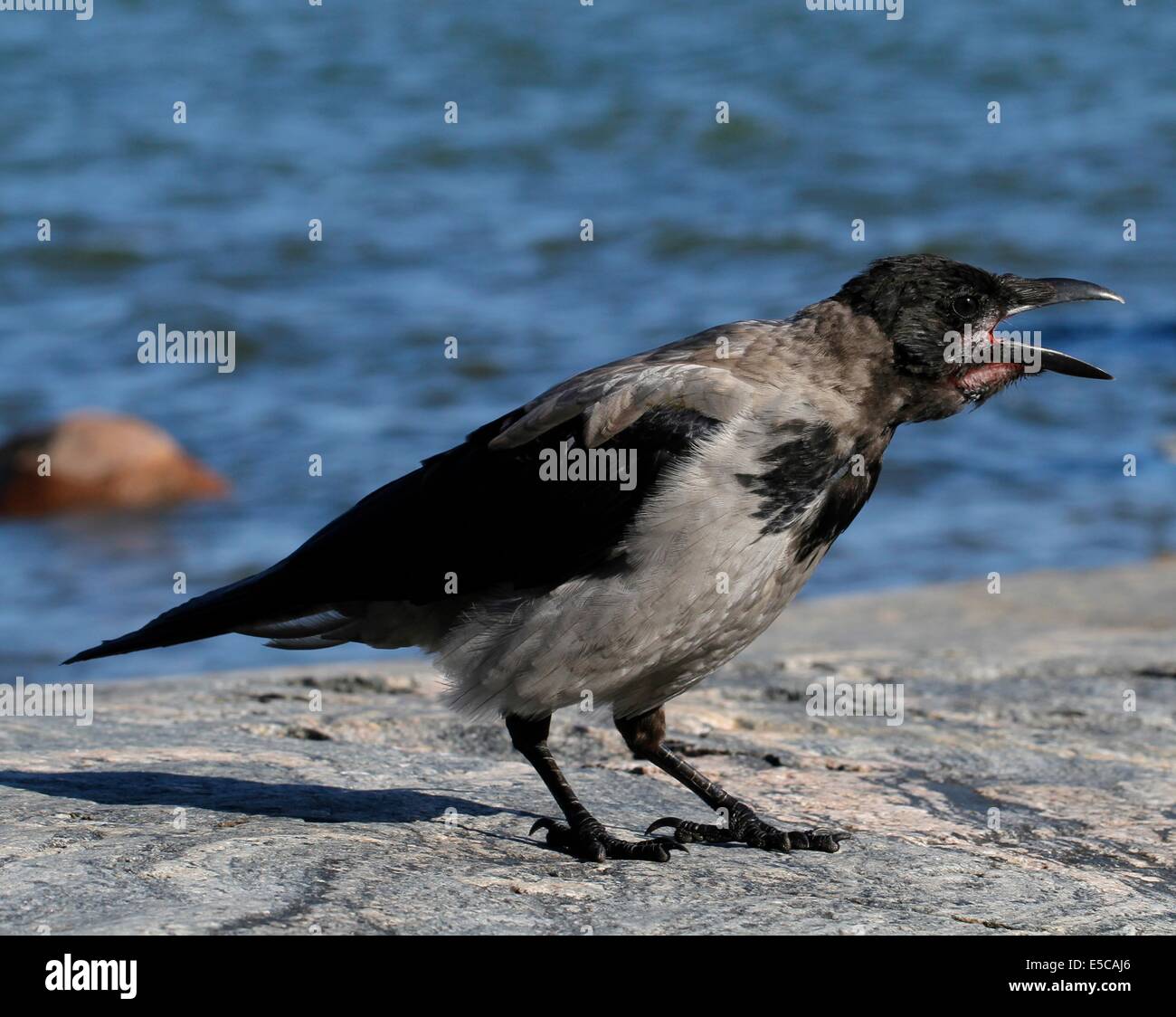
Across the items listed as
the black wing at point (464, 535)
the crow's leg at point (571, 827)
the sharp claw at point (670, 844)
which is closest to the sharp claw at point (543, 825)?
the crow's leg at point (571, 827)

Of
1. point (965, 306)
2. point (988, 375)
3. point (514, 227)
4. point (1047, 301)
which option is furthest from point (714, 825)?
point (514, 227)

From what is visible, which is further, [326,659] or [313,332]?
[313,332]

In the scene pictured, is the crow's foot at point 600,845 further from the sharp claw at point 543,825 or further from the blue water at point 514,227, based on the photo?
the blue water at point 514,227

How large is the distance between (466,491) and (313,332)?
1029 centimetres

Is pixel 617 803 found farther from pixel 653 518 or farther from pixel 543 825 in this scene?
pixel 653 518

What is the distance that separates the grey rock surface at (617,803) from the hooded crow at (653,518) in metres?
0.22

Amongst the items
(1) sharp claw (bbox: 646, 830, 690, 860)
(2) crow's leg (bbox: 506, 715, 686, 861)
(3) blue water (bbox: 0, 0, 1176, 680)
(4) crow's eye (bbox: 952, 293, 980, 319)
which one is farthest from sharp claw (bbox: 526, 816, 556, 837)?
(3) blue water (bbox: 0, 0, 1176, 680)

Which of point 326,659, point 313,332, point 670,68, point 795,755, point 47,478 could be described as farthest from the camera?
point 670,68

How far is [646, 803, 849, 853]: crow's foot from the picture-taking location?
396 centimetres

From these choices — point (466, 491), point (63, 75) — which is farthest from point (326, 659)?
point (63, 75)

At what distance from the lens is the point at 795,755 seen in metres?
4.94

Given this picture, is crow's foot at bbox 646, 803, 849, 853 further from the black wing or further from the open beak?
the open beak

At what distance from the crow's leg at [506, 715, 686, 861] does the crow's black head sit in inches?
47.7

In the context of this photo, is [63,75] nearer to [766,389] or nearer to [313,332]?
[313,332]
